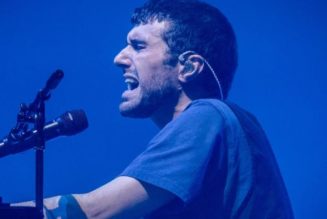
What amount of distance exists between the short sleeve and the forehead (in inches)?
26.2

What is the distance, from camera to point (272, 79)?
113 inches

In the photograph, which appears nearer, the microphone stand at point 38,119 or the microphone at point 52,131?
the microphone stand at point 38,119

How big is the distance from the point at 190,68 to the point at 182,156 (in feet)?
2.27

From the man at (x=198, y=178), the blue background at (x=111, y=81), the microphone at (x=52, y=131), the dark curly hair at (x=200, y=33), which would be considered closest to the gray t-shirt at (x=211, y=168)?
the man at (x=198, y=178)

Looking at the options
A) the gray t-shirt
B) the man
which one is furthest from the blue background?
the gray t-shirt

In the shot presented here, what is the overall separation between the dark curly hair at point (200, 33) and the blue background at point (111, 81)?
792 millimetres

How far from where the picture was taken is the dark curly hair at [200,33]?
2037 mm

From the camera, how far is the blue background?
275 centimetres

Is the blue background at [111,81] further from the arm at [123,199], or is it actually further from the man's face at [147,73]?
the arm at [123,199]

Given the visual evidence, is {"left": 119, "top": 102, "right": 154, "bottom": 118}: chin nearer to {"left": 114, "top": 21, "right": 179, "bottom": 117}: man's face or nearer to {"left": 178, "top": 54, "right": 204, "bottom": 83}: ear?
{"left": 114, "top": 21, "right": 179, "bottom": 117}: man's face

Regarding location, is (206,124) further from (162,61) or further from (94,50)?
(94,50)

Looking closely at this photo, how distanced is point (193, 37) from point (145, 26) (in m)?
0.22

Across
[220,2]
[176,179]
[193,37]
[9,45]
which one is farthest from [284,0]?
[176,179]

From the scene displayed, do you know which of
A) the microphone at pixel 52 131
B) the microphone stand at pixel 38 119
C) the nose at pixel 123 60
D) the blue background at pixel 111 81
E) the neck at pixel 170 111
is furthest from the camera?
the blue background at pixel 111 81
